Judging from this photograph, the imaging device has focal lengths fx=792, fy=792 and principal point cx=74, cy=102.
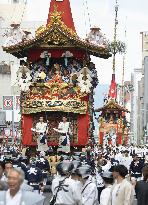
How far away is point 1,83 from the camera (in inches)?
3169

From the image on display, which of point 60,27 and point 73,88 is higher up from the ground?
point 60,27

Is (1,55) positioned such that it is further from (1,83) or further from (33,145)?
(33,145)

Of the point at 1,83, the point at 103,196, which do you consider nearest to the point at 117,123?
the point at 1,83

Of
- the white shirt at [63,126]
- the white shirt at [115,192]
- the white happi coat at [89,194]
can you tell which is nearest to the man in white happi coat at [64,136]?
the white shirt at [63,126]

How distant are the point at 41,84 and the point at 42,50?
1473 mm

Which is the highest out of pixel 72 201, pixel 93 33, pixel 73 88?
pixel 93 33

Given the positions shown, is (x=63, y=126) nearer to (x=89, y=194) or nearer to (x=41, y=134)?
(x=41, y=134)

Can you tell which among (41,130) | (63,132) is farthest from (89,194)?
(41,130)

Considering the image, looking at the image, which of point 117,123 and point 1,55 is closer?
point 117,123

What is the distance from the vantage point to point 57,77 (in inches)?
1347

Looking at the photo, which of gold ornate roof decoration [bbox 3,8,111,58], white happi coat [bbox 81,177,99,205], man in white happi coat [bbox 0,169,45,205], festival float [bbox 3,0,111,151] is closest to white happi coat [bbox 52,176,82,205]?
white happi coat [bbox 81,177,99,205]

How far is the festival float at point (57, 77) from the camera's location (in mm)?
33188

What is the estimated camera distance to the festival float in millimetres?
33188

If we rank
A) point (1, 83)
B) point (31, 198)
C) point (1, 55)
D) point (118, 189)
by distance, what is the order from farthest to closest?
point (1, 55), point (1, 83), point (118, 189), point (31, 198)
